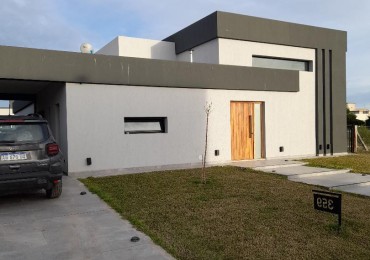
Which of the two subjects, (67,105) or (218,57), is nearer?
(67,105)

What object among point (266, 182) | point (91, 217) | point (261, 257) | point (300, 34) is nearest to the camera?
point (261, 257)

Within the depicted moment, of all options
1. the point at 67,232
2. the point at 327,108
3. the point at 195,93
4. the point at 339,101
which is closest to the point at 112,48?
the point at 195,93

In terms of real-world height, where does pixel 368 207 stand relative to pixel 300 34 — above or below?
below

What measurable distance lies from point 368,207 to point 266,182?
8.99 feet

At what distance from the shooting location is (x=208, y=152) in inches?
484

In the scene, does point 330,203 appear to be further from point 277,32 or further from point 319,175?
point 277,32

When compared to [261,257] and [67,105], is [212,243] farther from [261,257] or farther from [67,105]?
[67,105]

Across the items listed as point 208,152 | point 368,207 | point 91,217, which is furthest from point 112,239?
point 208,152

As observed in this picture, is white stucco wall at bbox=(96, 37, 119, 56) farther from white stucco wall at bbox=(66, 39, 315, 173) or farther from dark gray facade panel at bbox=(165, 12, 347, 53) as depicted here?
white stucco wall at bbox=(66, 39, 315, 173)

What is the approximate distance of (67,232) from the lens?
5.10 metres

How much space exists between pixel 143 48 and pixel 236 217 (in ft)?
42.7

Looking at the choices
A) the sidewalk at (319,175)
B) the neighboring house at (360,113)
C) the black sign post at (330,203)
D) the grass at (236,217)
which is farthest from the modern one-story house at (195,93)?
the neighboring house at (360,113)

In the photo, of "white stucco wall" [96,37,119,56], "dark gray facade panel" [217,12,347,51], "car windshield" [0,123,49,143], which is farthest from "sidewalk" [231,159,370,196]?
"white stucco wall" [96,37,119,56]

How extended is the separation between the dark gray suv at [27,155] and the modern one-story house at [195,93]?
10.5 feet
